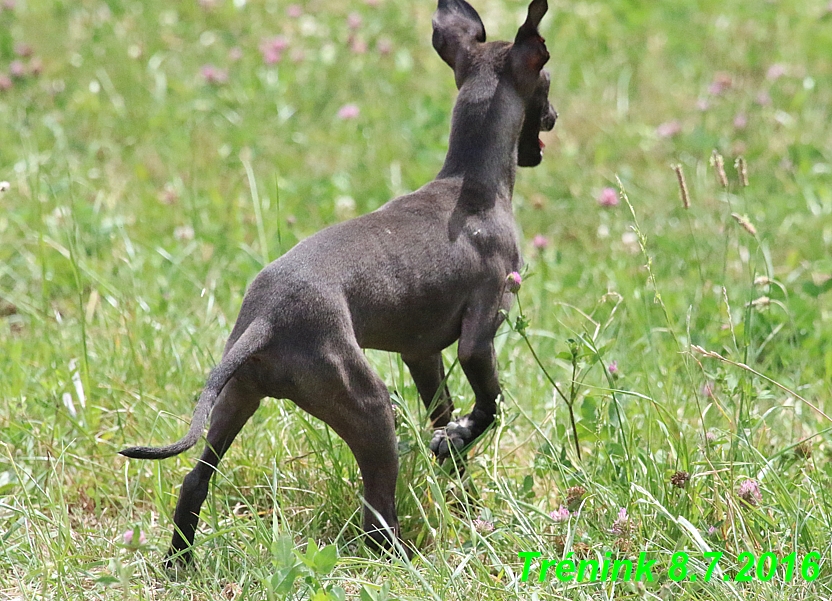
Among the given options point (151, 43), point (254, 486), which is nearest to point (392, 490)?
point (254, 486)

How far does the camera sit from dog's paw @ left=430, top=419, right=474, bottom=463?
3.41 meters

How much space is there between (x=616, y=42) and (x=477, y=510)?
559 centimetres

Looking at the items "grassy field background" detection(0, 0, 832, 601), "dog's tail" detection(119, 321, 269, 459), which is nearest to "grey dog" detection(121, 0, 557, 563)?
"dog's tail" detection(119, 321, 269, 459)

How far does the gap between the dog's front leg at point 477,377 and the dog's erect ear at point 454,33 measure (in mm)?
916

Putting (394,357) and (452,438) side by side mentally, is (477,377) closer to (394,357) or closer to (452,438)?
(452,438)

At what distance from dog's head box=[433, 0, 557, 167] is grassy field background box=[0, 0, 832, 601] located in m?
0.70

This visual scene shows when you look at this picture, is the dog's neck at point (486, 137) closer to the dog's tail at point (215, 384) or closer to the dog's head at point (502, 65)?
the dog's head at point (502, 65)

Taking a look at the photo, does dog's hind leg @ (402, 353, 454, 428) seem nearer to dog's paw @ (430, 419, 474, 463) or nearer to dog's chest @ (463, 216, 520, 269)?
dog's paw @ (430, 419, 474, 463)

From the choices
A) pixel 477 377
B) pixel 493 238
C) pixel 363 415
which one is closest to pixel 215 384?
pixel 363 415

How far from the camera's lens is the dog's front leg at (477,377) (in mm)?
3240

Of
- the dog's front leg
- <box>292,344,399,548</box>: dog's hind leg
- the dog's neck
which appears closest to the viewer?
<box>292,344,399,548</box>: dog's hind leg

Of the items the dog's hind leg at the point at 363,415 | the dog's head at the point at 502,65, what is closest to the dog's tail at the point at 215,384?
the dog's hind leg at the point at 363,415

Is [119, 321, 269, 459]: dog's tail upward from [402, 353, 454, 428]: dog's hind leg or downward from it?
upward

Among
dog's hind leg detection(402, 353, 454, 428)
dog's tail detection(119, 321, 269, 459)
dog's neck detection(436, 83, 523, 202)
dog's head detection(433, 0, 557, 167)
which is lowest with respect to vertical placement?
dog's hind leg detection(402, 353, 454, 428)
